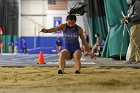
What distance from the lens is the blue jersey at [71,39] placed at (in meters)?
5.62

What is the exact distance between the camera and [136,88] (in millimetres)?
3443

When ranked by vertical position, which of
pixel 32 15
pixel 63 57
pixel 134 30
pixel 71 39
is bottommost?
pixel 63 57

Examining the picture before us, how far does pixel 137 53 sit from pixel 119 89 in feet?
17.2

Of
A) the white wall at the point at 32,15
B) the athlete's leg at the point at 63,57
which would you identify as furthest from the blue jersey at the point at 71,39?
the white wall at the point at 32,15

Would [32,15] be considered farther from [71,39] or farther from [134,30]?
[71,39]

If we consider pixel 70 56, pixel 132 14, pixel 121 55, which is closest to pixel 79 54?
pixel 70 56

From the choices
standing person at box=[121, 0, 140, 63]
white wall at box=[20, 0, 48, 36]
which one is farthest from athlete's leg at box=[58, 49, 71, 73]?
white wall at box=[20, 0, 48, 36]

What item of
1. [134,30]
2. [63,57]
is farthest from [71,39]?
[134,30]

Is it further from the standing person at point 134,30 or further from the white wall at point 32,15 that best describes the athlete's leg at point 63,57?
the white wall at point 32,15

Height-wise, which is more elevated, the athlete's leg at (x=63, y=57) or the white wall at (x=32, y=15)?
the white wall at (x=32, y=15)

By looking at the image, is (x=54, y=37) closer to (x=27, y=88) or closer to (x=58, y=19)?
(x=58, y=19)

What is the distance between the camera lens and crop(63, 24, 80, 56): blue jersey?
5625 millimetres

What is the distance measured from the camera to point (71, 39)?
563 centimetres

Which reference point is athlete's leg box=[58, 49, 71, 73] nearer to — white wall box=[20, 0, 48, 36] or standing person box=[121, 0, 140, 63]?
standing person box=[121, 0, 140, 63]
